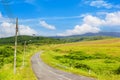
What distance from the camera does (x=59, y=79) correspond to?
133 feet

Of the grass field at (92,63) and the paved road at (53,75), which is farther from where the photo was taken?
the grass field at (92,63)

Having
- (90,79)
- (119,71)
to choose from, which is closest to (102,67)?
(119,71)

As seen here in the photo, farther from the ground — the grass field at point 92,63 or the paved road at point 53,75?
the paved road at point 53,75

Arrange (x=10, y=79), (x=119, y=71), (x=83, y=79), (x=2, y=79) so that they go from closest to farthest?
(x=10, y=79)
(x=2, y=79)
(x=83, y=79)
(x=119, y=71)

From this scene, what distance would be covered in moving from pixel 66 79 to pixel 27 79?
242 inches

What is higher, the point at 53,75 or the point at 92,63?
the point at 53,75

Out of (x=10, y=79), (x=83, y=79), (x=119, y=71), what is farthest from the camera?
(x=119, y=71)

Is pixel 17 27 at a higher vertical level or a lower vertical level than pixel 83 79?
higher

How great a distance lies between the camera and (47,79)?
40.5 metres

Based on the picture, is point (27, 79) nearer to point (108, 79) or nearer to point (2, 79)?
point (2, 79)

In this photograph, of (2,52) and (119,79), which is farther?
(2,52)

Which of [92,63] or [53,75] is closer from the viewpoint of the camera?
[53,75]

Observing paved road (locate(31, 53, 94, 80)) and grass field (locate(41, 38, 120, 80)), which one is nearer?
paved road (locate(31, 53, 94, 80))

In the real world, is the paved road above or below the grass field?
above
